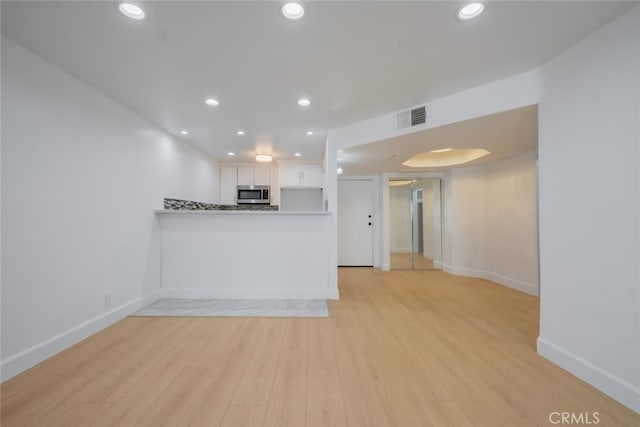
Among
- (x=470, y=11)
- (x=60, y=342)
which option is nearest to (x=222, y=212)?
(x=60, y=342)

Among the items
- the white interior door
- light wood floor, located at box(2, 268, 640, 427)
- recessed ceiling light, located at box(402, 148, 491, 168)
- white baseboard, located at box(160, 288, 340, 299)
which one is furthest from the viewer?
the white interior door

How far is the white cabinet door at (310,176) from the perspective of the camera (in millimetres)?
5301

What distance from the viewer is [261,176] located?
5.51 meters

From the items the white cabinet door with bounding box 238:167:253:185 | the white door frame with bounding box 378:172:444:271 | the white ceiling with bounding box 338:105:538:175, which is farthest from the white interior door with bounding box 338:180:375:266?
the white cabinet door with bounding box 238:167:253:185

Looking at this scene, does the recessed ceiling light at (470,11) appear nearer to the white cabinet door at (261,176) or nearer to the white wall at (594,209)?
the white wall at (594,209)

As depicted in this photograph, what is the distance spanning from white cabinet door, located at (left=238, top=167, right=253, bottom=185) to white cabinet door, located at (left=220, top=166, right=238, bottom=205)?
0.29 feet

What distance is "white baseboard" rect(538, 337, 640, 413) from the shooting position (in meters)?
1.46

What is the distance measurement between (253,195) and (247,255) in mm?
2215

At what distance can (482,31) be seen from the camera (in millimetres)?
1605

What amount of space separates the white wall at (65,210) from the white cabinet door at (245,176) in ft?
7.72

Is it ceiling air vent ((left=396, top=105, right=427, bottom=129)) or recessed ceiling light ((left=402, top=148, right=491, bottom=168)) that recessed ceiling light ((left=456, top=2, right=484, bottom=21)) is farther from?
recessed ceiling light ((left=402, top=148, right=491, bottom=168))

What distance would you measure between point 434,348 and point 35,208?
3395 millimetres

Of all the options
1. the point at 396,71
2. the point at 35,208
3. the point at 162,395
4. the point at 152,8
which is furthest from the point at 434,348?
the point at 35,208

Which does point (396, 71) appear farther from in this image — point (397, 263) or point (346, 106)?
point (397, 263)
